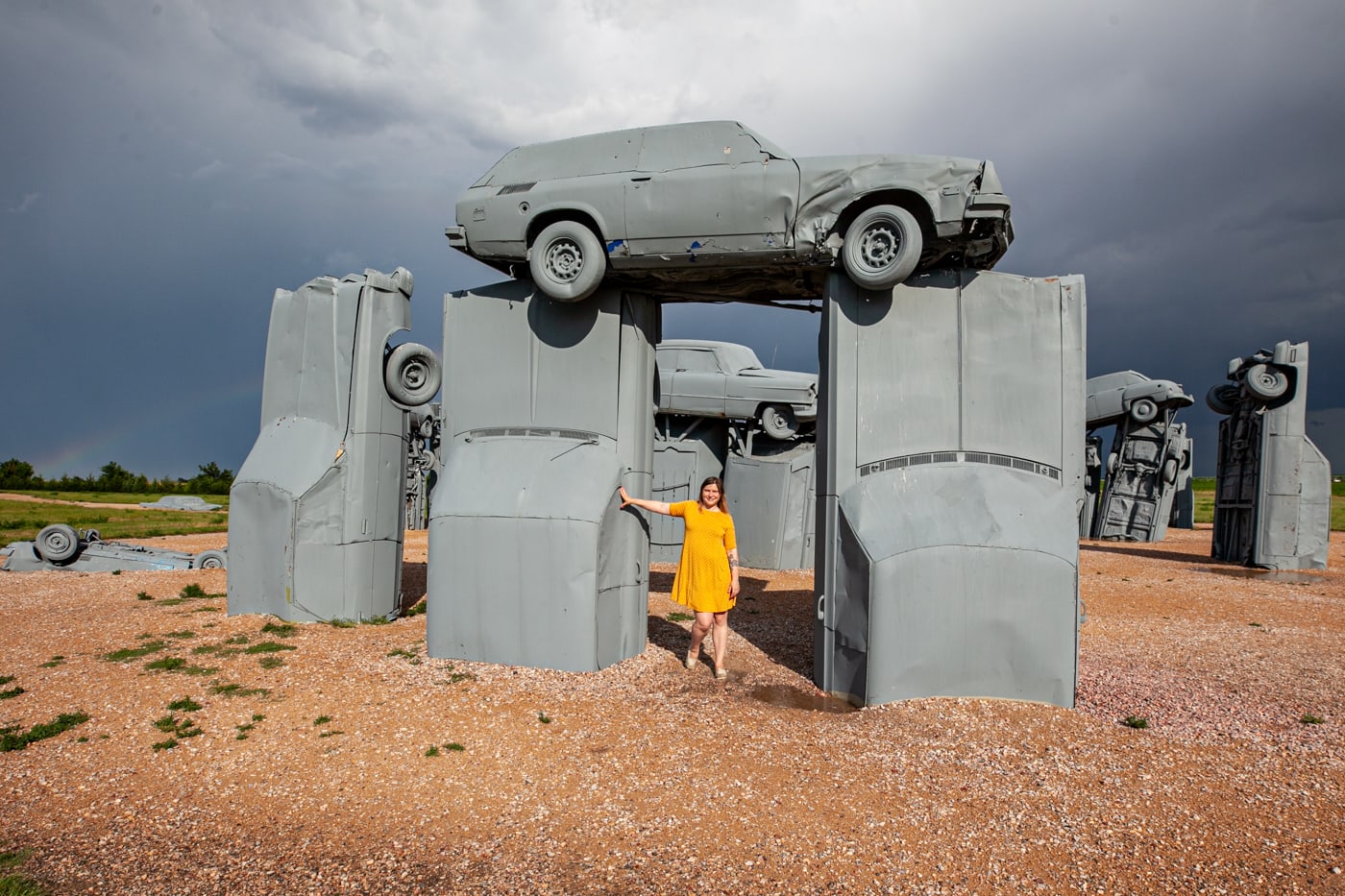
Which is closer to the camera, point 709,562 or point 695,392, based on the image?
point 709,562

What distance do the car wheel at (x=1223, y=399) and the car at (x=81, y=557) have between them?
2129 cm

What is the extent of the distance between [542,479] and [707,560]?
1764mm

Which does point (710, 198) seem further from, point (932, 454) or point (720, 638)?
point (720, 638)

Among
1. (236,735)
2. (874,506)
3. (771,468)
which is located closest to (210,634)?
(236,735)

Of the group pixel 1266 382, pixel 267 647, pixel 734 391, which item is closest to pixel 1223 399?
pixel 1266 382

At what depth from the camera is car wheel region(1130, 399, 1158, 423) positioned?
78.7 ft

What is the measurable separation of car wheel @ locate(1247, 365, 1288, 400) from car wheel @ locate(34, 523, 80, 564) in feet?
76.4

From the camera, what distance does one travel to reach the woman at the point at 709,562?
291 inches

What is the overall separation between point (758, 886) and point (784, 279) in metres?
5.57

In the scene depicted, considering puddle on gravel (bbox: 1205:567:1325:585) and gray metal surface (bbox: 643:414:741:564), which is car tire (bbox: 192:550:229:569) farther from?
puddle on gravel (bbox: 1205:567:1325:585)

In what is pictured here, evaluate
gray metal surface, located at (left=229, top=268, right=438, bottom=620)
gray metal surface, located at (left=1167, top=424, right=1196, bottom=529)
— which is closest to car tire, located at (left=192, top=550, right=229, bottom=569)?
gray metal surface, located at (left=229, top=268, right=438, bottom=620)

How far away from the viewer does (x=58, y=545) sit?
1485 centimetres

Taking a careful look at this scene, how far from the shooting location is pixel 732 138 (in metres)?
7.43

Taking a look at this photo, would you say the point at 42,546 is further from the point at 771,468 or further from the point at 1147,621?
the point at 1147,621
